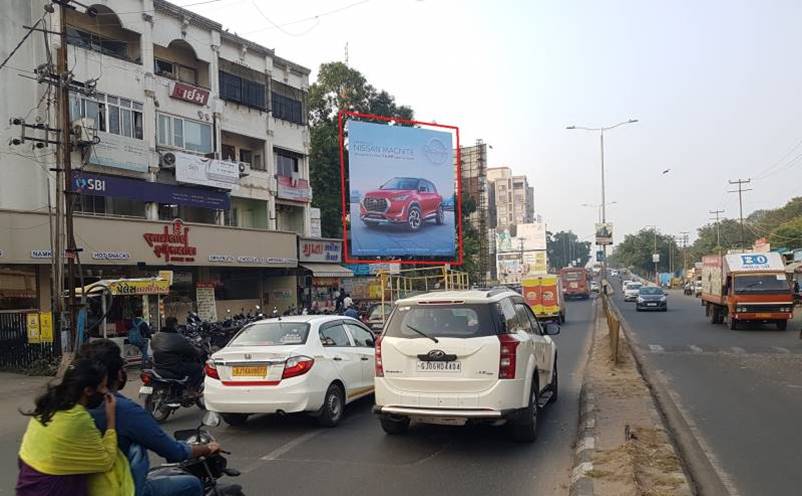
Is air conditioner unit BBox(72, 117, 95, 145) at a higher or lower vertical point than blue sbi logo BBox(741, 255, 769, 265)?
higher

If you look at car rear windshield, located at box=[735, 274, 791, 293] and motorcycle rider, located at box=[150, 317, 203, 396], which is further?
car rear windshield, located at box=[735, 274, 791, 293]

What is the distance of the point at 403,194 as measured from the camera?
26.1 m

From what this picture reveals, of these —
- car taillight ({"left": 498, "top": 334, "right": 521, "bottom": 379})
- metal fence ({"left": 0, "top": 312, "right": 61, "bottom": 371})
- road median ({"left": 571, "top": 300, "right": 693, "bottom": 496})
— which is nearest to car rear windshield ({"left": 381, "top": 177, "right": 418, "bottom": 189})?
metal fence ({"left": 0, "top": 312, "right": 61, "bottom": 371})

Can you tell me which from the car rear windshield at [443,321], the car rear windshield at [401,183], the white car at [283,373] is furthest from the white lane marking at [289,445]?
the car rear windshield at [401,183]

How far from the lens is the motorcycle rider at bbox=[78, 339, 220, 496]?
9.82 ft

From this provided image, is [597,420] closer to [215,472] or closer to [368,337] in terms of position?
[368,337]

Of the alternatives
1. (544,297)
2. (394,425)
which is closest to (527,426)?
(394,425)

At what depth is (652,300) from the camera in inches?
1378

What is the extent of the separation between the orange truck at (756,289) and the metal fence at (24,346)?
851 inches

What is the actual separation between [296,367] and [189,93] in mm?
23838

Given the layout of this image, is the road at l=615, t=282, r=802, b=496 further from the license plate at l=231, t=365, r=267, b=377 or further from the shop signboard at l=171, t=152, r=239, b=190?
the shop signboard at l=171, t=152, r=239, b=190

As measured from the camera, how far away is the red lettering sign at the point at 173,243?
81.7 feet

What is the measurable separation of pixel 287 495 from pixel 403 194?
21088mm

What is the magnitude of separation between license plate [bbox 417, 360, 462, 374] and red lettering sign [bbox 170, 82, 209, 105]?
24.7 m
